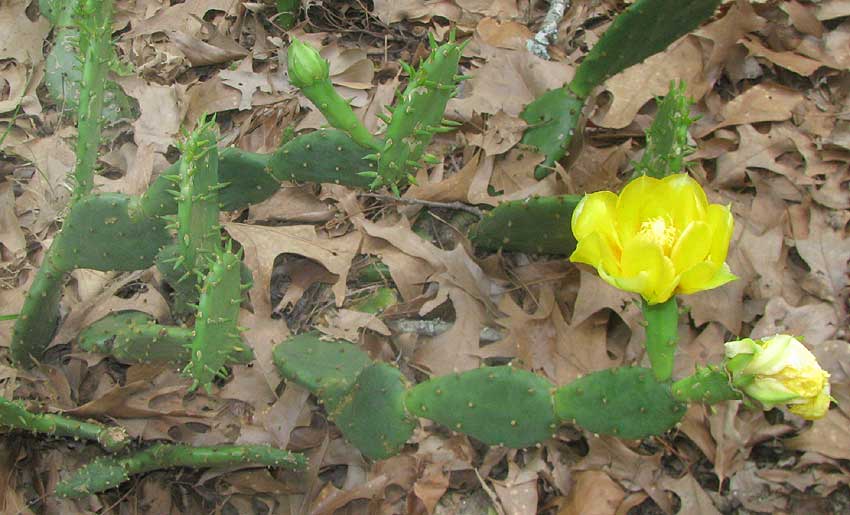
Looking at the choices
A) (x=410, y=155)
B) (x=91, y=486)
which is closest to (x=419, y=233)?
(x=410, y=155)

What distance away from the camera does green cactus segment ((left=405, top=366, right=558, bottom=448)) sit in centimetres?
186

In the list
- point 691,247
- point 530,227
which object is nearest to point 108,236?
point 530,227

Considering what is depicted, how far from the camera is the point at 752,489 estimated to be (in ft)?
7.22

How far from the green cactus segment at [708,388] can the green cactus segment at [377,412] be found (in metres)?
0.79

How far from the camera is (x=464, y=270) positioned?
8.41 ft

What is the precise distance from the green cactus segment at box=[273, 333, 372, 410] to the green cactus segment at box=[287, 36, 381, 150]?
2.52 feet

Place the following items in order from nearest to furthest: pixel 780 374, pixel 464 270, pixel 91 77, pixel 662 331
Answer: pixel 780 374
pixel 662 331
pixel 91 77
pixel 464 270

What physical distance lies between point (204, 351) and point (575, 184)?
154 cm

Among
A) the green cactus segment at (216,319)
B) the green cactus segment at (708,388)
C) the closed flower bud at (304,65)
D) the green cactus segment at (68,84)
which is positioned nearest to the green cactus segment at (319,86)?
the closed flower bud at (304,65)

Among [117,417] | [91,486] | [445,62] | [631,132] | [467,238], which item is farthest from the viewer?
[631,132]

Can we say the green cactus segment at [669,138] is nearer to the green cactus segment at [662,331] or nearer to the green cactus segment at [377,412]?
the green cactus segment at [662,331]

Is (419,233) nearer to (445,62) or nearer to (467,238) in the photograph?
(467,238)

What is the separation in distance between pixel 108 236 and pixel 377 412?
0.95 m

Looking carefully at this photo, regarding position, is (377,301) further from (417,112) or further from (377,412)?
(417,112)
